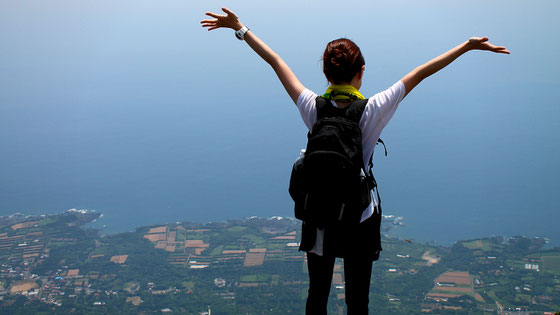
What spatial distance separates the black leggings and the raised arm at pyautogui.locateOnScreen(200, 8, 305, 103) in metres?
0.80

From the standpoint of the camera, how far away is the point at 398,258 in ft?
148

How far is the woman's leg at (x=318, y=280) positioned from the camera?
7.36ft

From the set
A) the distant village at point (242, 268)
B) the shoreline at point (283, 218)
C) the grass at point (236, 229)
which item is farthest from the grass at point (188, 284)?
the shoreline at point (283, 218)

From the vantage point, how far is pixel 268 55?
7.81ft

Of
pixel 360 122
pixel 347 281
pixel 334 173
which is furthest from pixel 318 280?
pixel 360 122

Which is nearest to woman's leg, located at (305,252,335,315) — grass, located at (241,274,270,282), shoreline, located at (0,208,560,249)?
grass, located at (241,274,270,282)

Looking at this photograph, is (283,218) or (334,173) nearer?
(334,173)

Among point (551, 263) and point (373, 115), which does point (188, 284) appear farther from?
point (373, 115)

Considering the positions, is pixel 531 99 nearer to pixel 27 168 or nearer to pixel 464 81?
pixel 464 81

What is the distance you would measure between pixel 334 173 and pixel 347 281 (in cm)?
61

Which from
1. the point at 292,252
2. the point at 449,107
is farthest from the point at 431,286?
the point at 449,107

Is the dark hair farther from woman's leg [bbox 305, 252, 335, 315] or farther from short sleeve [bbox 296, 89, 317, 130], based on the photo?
woman's leg [bbox 305, 252, 335, 315]

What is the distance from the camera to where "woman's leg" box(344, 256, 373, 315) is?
88.7 inches

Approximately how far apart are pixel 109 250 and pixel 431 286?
3483 centimetres
